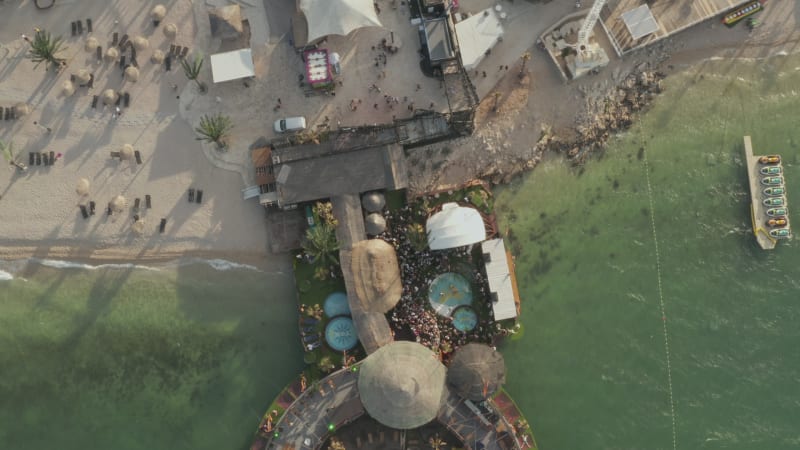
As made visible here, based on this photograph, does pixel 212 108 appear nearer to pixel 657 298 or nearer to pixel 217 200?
pixel 217 200

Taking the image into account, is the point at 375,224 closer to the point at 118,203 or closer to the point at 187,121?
the point at 187,121

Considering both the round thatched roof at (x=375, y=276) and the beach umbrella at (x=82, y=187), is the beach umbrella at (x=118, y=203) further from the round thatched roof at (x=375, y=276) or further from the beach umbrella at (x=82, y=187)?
the round thatched roof at (x=375, y=276)

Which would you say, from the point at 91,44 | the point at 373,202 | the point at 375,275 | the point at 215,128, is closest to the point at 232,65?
the point at 215,128

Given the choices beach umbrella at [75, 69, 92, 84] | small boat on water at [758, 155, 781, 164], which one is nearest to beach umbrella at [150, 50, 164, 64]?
beach umbrella at [75, 69, 92, 84]

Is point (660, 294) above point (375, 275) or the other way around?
the other way around

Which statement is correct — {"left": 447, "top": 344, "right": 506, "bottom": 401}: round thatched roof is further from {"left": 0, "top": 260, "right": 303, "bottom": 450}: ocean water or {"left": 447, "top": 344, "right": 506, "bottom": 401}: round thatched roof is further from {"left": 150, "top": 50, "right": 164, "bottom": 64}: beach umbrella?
{"left": 150, "top": 50, "right": 164, "bottom": 64}: beach umbrella

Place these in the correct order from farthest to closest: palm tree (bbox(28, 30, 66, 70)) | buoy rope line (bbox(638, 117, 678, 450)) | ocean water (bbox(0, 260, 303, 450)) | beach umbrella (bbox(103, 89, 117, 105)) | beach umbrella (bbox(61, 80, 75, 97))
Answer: beach umbrella (bbox(61, 80, 75, 97)) < beach umbrella (bbox(103, 89, 117, 105)) < ocean water (bbox(0, 260, 303, 450)) < buoy rope line (bbox(638, 117, 678, 450)) < palm tree (bbox(28, 30, 66, 70))

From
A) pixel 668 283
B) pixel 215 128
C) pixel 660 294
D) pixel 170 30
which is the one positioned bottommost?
pixel 660 294

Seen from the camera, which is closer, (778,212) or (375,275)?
(375,275)
